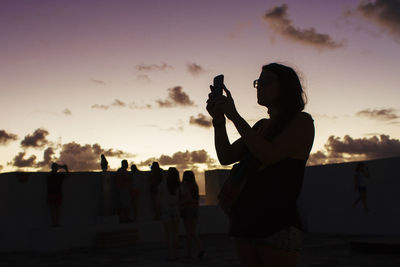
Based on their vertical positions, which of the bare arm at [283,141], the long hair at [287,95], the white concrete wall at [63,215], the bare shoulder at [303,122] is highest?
the long hair at [287,95]

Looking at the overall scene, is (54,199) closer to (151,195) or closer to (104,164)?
(104,164)

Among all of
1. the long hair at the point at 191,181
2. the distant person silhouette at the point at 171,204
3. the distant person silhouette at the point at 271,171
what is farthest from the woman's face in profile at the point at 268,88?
the long hair at the point at 191,181

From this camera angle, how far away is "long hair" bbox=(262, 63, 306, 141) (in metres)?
2.06

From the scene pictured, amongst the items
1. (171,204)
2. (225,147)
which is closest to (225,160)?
(225,147)

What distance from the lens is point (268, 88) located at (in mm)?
2090

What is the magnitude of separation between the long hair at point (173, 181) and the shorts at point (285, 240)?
850cm

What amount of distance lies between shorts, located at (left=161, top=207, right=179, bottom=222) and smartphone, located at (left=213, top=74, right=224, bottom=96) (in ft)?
27.9

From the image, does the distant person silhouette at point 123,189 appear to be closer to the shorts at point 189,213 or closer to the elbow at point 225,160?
the shorts at point 189,213

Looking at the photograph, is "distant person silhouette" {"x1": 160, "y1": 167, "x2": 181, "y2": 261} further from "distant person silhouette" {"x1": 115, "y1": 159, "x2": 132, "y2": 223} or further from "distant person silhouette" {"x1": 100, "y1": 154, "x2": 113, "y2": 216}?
"distant person silhouette" {"x1": 100, "y1": 154, "x2": 113, "y2": 216}

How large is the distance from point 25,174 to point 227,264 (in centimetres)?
873

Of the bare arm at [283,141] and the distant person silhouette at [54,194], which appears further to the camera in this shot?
the distant person silhouette at [54,194]

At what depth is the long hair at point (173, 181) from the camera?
10.4m

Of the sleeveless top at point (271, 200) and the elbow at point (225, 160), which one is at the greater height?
the elbow at point (225, 160)

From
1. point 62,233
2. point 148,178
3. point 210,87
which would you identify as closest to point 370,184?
point 148,178
